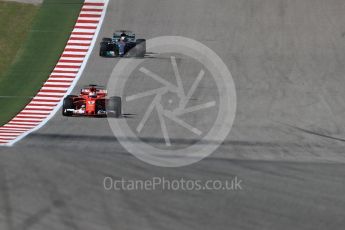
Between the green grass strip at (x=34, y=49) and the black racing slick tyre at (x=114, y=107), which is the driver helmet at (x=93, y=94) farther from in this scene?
the green grass strip at (x=34, y=49)

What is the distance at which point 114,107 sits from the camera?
21.2 metres

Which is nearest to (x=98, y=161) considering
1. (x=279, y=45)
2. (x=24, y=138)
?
(x=24, y=138)

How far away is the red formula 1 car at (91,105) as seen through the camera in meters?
21.3

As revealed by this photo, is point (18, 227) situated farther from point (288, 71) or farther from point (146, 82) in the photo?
point (288, 71)

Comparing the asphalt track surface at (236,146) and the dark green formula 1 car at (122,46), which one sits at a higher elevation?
the dark green formula 1 car at (122,46)

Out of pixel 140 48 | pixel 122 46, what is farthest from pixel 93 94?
pixel 140 48

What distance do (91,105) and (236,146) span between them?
189 inches

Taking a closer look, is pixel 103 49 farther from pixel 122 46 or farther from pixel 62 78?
pixel 62 78

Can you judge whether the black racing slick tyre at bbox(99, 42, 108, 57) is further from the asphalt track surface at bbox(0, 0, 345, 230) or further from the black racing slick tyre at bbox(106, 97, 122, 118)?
the black racing slick tyre at bbox(106, 97, 122, 118)

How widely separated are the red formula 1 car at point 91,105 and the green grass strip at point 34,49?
1.84m

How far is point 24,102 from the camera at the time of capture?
23.7 metres

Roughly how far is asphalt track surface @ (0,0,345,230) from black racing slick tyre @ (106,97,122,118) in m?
0.45

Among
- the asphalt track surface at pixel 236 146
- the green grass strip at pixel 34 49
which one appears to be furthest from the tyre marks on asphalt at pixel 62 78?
the asphalt track surface at pixel 236 146

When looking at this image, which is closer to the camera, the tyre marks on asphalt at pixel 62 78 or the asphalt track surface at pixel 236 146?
the asphalt track surface at pixel 236 146
